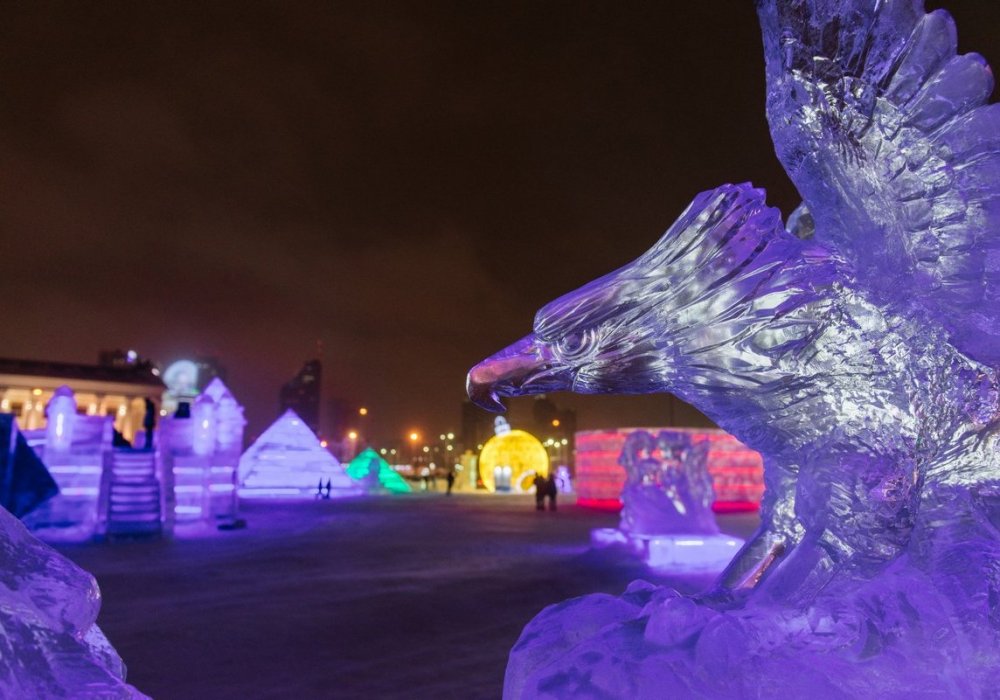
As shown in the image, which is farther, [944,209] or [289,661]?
[289,661]

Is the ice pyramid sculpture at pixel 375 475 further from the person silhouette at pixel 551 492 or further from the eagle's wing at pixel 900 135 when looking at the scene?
the eagle's wing at pixel 900 135

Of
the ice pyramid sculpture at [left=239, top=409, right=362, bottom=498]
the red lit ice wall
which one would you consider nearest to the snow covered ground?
the red lit ice wall

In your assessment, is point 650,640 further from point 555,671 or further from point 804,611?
point 804,611

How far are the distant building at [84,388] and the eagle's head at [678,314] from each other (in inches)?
1601

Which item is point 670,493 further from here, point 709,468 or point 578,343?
point 709,468

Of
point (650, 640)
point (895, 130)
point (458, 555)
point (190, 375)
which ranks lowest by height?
point (458, 555)

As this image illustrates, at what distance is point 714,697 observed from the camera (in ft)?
5.53

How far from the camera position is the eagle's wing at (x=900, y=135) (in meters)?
2.10

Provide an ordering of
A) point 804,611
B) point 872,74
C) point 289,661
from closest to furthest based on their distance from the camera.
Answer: point 804,611, point 872,74, point 289,661

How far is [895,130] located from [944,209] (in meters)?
0.30

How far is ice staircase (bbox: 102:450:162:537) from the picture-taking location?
10820 millimetres

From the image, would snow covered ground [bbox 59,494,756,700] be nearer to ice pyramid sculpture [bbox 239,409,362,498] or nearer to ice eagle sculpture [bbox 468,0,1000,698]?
ice eagle sculpture [bbox 468,0,1000,698]

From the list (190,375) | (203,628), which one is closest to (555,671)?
(203,628)

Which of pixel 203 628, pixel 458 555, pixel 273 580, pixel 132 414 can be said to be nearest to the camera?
pixel 203 628
